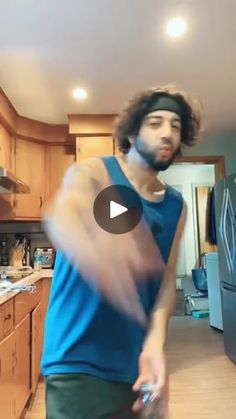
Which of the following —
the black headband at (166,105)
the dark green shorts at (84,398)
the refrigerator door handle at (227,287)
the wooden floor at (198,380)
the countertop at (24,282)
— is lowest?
the wooden floor at (198,380)

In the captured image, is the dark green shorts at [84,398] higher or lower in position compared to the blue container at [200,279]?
higher

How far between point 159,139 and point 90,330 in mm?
382

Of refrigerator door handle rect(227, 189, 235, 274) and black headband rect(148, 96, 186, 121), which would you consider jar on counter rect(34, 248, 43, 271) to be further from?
black headband rect(148, 96, 186, 121)

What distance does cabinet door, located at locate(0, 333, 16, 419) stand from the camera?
1904 millimetres

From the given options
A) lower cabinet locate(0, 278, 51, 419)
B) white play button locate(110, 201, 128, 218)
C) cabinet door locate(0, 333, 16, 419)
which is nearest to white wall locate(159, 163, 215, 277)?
lower cabinet locate(0, 278, 51, 419)

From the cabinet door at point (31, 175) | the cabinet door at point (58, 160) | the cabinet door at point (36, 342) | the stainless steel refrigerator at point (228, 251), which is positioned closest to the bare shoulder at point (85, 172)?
the cabinet door at point (36, 342)

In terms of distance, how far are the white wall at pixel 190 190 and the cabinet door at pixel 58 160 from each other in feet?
12.0

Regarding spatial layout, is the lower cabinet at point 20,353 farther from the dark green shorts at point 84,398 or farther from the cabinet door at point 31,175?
the dark green shorts at point 84,398

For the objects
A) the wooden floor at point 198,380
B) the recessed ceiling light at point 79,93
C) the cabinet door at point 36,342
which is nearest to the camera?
the wooden floor at point 198,380

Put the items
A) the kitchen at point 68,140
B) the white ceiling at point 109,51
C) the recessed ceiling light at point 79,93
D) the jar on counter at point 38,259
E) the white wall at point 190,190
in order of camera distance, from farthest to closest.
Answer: the white wall at point 190,190 → the jar on counter at point 38,259 → the recessed ceiling light at point 79,93 → the kitchen at point 68,140 → the white ceiling at point 109,51

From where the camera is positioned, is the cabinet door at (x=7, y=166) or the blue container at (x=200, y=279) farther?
the blue container at (x=200, y=279)

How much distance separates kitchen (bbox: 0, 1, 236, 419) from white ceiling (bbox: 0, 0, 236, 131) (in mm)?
10

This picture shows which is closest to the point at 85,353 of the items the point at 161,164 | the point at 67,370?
the point at 67,370

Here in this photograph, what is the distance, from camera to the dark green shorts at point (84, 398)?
2.37 ft
